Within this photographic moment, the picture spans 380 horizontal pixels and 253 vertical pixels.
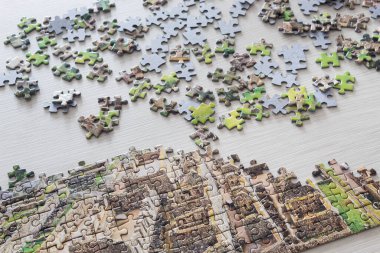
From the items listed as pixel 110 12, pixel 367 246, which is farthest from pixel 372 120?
pixel 110 12

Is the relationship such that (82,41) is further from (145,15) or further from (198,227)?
(198,227)

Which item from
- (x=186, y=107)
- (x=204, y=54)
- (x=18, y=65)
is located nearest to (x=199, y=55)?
(x=204, y=54)

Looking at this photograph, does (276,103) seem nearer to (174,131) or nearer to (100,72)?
(174,131)

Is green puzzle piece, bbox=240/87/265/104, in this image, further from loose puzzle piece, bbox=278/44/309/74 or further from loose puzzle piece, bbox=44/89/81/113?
loose puzzle piece, bbox=44/89/81/113

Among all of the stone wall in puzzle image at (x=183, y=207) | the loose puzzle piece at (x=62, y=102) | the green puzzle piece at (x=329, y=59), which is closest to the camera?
the stone wall in puzzle image at (x=183, y=207)

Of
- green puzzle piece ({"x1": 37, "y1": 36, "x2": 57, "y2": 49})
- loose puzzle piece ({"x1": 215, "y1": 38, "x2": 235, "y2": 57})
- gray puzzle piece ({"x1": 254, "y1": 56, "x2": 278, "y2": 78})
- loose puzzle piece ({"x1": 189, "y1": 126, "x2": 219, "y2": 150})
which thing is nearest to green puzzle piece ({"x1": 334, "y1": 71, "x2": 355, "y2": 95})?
gray puzzle piece ({"x1": 254, "y1": 56, "x2": 278, "y2": 78})

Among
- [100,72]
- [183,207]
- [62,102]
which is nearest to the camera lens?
[183,207]

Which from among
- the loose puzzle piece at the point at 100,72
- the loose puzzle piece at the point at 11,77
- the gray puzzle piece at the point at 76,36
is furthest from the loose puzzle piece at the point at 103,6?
the loose puzzle piece at the point at 11,77

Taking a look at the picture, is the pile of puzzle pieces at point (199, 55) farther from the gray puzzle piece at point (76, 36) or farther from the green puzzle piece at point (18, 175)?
the green puzzle piece at point (18, 175)

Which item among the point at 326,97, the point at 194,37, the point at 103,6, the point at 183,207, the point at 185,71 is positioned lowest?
the point at 183,207
